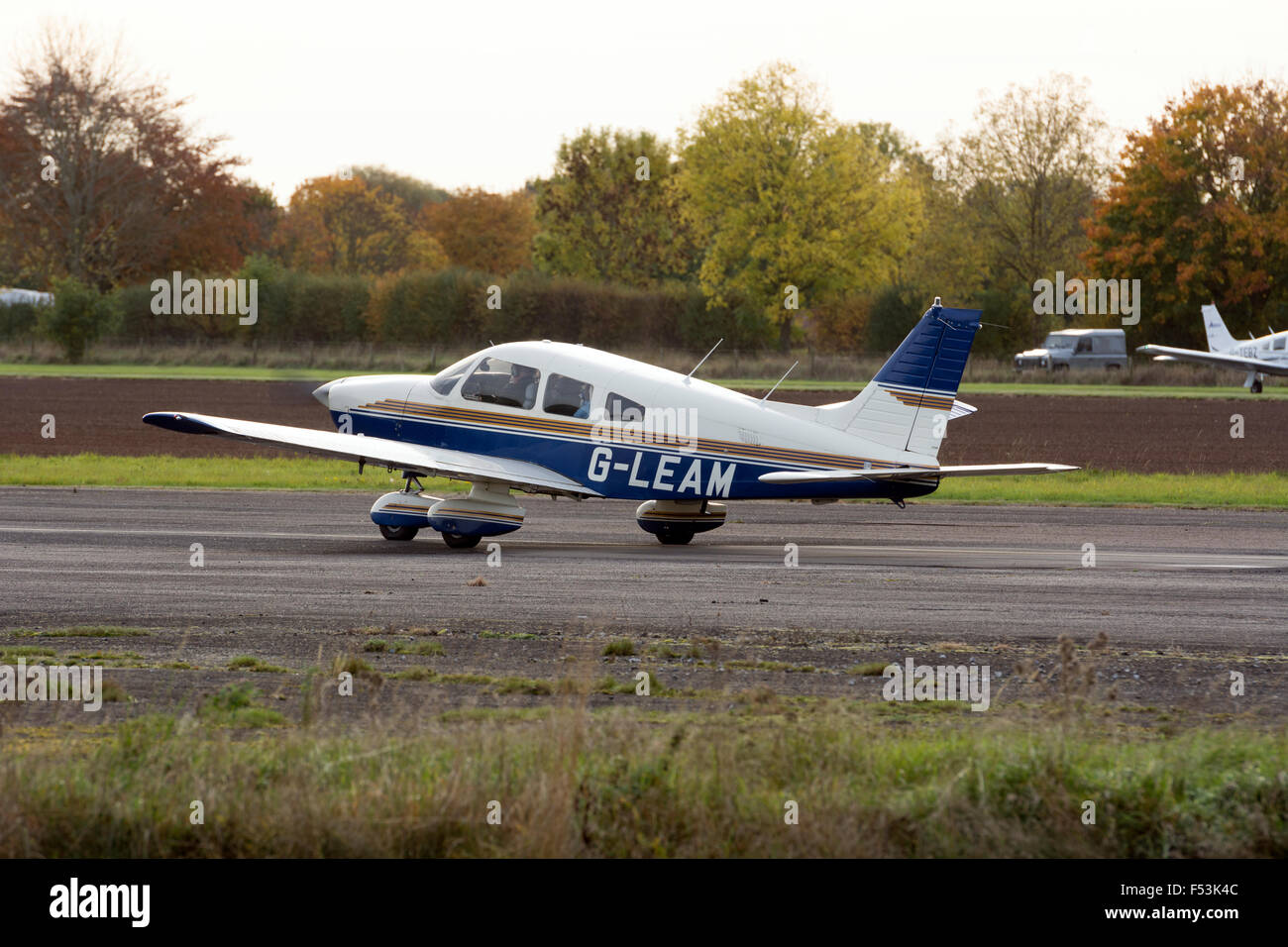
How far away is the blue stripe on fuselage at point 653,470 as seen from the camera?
16.8m

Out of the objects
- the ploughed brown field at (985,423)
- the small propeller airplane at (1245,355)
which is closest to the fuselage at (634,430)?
the ploughed brown field at (985,423)

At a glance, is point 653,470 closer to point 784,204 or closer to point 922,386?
point 922,386

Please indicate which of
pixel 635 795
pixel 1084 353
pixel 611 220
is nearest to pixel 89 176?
pixel 611 220

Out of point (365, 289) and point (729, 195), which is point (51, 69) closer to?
point (365, 289)

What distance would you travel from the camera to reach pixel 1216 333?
6078cm

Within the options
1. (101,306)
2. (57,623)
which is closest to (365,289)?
(101,306)

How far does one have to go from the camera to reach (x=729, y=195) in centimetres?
7838

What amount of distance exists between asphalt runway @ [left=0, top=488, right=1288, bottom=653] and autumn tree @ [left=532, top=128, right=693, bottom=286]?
209 ft

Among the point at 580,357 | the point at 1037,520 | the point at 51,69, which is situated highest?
the point at 51,69

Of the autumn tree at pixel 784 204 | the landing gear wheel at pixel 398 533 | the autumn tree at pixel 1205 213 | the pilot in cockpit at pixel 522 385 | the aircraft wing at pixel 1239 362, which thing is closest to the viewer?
the pilot in cockpit at pixel 522 385

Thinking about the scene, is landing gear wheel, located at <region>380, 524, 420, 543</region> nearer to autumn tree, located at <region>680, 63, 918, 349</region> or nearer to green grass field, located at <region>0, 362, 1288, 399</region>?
green grass field, located at <region>0, 362, 1288, 399</region>

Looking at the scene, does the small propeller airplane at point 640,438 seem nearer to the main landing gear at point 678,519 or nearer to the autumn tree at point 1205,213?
the main landing gear at point 678,519

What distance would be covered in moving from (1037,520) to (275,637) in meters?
14.0

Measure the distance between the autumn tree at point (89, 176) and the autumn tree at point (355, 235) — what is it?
27.3 m
